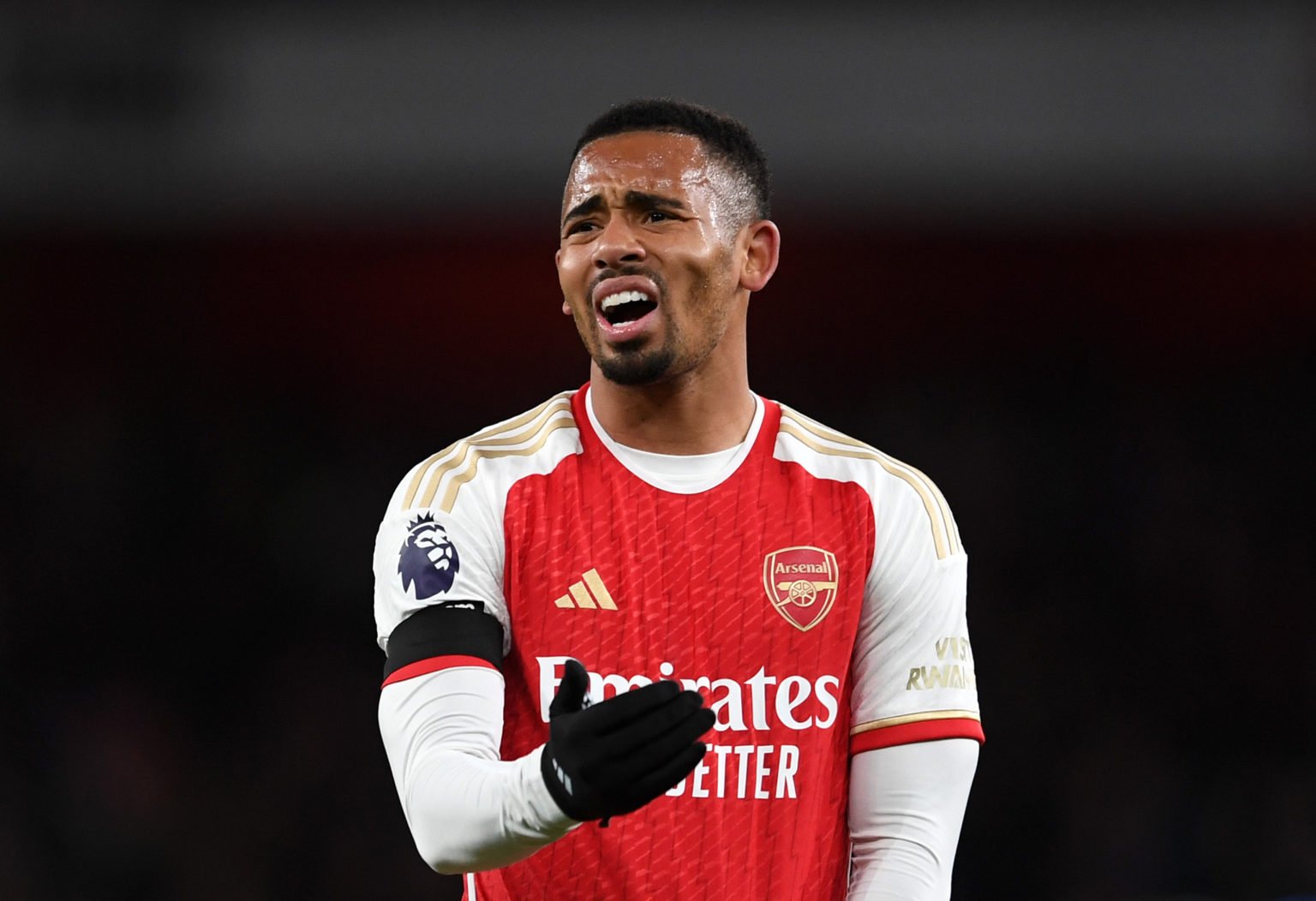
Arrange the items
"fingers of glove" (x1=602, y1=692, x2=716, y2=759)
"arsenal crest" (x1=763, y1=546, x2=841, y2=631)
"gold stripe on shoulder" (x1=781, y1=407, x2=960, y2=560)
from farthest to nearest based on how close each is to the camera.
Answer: "gold stripe on shoulder" (x1=781, y1=407, x2=960, y2=560) < "arsenal crest" (x1=763, y1=546, x2=841, y2=631) < "fingers of glove" (x1=602, y1=692, x2=716, y2=759)

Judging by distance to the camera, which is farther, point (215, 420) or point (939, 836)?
point (215, 420)

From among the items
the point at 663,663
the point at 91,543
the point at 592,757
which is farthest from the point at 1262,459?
the point at 592,757

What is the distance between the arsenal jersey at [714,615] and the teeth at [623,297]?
0.24 metres

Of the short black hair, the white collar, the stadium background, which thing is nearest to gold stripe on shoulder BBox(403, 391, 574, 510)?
the white collar

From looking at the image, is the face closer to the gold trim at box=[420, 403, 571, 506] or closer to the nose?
the nose

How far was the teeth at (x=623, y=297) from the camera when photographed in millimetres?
2707

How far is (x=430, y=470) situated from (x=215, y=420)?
18.7ft

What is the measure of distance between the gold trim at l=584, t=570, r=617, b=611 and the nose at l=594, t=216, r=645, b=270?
0.50m

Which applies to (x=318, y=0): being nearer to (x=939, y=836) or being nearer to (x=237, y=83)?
(x=237, y=83)

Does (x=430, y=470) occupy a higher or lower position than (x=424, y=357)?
lower

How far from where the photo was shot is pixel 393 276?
27.1 ft

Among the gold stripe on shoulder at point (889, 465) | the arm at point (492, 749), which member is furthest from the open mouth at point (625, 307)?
the arm at point (492, 749)

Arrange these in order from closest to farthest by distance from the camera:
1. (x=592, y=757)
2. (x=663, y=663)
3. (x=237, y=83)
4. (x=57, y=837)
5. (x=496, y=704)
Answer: (x=592, y=757)
(x=496, y=704)
(x=663, y=663)
(x=57, y=837)
(x=237, y=83)

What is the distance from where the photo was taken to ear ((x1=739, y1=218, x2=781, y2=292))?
2.93 metres
